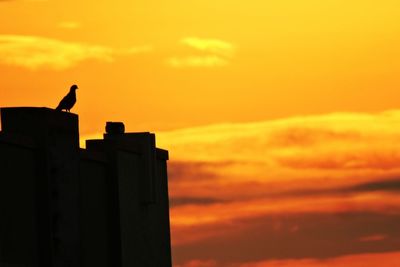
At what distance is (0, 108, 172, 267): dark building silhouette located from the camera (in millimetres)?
29219

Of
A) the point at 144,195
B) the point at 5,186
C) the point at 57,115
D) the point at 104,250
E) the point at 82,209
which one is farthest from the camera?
the point at 144,195

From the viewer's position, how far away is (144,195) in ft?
132

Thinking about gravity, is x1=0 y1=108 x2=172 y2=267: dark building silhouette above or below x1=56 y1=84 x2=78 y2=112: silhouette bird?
below

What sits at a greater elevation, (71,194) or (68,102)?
(68,102)

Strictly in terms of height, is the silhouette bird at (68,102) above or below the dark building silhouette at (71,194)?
above

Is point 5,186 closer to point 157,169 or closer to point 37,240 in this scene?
point 37,240

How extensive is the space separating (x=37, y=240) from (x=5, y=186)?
7.09 ft

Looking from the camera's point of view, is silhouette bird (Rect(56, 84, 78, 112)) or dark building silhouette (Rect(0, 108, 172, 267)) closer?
dark building silhouette (Rect(0, 108, 172, 267))

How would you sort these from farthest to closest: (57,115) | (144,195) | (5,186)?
(144,195) < (57,115) < (5,186)

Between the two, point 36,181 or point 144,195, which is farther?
point 144,195

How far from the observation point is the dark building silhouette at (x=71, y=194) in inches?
1150

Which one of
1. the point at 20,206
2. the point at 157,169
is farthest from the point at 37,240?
the point at 157,169

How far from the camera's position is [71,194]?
31906 mm

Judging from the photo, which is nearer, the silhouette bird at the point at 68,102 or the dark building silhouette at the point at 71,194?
the dark building silhouette at the point at 71,194
